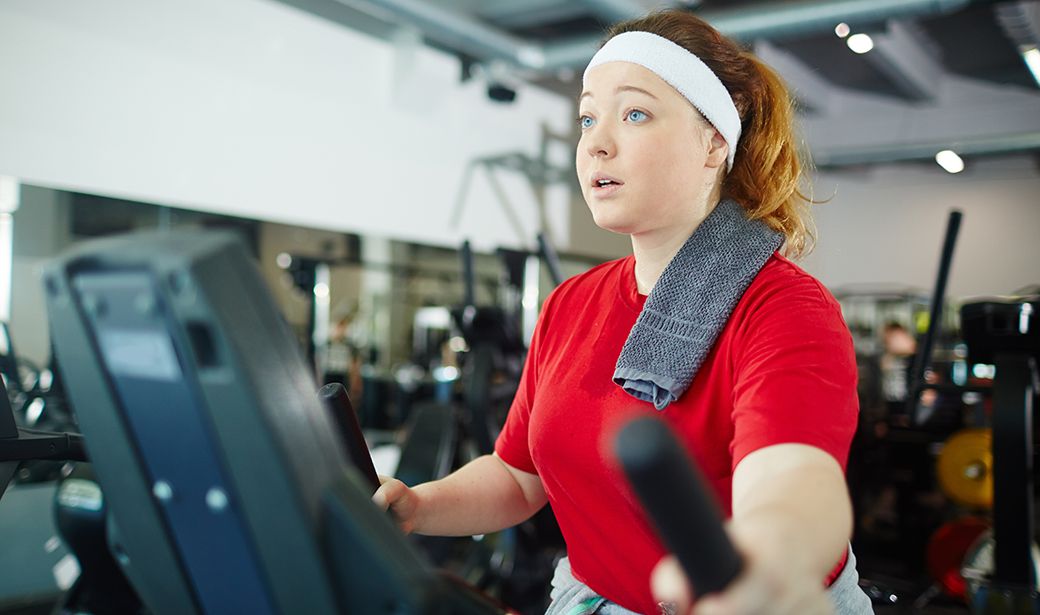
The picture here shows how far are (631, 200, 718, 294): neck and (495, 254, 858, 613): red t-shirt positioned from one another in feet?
0.10

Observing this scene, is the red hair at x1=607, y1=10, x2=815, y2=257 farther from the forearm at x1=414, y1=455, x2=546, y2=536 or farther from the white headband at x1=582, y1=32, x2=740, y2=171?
the forearm at x1=414, y1=455, x2=546, y2=536

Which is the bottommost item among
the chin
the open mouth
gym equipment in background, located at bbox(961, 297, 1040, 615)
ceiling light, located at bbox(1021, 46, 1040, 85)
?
gym equipment in background, located at bbox(961, 297, 1040, 615)

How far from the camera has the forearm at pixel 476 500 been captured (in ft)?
4.13

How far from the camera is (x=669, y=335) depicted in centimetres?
111

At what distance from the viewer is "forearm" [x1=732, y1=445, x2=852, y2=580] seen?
643 mm

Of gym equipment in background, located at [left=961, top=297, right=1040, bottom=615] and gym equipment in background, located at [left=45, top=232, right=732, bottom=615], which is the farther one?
gym equipment in background, located at [left=961, top=297, right=1040, bottom=615]

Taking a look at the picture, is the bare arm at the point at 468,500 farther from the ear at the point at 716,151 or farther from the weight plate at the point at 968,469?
the weight plate at the point at 968,469

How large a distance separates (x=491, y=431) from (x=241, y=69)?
12.0 ft

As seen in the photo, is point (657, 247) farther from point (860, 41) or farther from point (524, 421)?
point (860, 41)

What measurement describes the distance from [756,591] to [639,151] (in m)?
0.73

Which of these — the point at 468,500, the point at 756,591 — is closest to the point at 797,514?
the point at 756,591

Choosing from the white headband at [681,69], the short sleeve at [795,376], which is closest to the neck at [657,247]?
the white headband at [681,69]

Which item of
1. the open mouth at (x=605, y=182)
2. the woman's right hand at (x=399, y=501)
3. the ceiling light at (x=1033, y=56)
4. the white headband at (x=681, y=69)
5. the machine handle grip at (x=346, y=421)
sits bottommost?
the woman's right hand at (x=399, y=501)

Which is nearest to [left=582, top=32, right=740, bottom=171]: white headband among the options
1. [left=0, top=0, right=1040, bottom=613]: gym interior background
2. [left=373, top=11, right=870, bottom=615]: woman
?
[left=373, top=11, right=870, bottom=615]: woman
